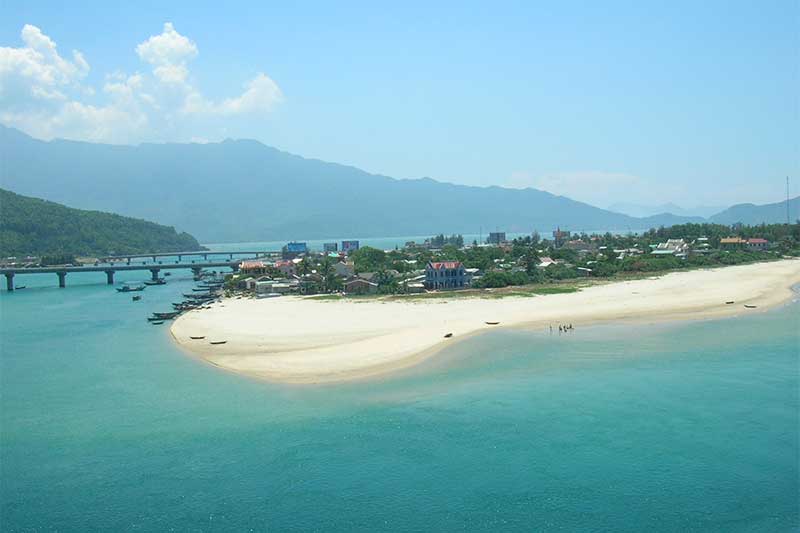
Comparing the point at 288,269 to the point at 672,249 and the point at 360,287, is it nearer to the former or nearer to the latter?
the point at 360,287

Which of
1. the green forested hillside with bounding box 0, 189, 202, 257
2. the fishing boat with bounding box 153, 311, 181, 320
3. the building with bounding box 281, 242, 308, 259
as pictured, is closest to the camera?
the fishing boat with bounding box 153, 311, 181, 320

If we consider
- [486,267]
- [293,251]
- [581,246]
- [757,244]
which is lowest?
[486,267]

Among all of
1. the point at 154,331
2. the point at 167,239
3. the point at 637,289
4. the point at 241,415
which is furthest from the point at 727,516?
the point at 167,239

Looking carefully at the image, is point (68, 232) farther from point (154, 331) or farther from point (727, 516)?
point (727, 516)

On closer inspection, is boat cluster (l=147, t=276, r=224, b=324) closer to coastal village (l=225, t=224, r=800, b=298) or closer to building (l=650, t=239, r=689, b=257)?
coastal village (l=225, t=224, r=800, b=298)

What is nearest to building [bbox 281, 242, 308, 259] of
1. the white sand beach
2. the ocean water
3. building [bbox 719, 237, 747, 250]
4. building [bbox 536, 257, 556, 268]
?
building [bbox 536, 257, 556, 268]

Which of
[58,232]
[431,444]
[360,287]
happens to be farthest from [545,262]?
[58,232]
